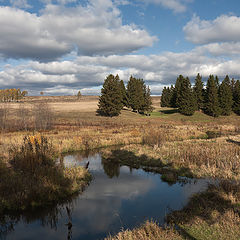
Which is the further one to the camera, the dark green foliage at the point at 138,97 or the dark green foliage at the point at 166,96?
the dark green foliage at the point at 166,96

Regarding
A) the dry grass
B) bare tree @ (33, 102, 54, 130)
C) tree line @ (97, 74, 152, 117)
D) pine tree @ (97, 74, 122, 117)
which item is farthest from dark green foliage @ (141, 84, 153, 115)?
the dry grass

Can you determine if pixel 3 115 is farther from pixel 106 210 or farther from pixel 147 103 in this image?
pixel 147 103

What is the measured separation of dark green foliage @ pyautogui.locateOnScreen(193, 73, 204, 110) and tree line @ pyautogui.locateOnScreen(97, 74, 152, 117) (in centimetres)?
1590

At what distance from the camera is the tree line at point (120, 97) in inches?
2589

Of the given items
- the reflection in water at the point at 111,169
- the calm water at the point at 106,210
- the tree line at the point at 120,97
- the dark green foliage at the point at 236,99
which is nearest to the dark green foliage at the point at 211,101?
the dark green foliage at the point at 236,99

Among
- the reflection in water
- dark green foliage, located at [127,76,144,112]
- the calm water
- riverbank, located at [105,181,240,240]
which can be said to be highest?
dark green foliage, located at [127,76,144,112]

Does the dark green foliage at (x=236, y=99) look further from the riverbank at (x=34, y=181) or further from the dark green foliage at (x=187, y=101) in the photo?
the riverbank at (x=34, y=181)

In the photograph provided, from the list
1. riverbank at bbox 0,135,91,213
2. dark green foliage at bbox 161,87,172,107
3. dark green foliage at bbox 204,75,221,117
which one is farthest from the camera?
dark green foliage at bbox 161,87,172,107

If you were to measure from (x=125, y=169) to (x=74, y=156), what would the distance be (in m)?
6.17

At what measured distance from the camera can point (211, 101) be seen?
70.9 meters

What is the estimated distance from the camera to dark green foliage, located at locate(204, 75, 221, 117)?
2746 inches

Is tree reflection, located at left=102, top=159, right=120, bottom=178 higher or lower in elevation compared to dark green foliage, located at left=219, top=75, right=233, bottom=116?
lower

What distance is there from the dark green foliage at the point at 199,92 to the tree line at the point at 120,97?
15.9 metres

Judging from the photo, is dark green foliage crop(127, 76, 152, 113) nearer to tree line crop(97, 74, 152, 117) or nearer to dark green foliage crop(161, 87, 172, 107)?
tree line crop(97, 74, 152, 117)
